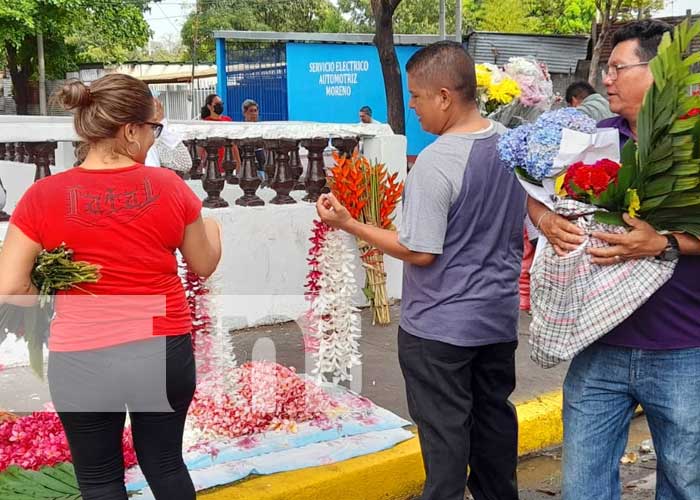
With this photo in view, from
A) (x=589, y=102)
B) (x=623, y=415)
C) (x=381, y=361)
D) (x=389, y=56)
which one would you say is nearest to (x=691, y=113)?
(x=623, y=415)

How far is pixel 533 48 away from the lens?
2184 cm

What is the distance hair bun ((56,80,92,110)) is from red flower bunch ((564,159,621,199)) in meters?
1.47

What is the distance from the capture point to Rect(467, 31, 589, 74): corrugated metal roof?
2086 centimetres

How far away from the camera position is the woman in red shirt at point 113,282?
2.55m

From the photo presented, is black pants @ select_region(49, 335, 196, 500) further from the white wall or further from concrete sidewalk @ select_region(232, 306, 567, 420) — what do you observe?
the white wall

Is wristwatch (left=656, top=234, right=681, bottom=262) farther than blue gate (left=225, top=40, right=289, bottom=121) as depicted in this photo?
No

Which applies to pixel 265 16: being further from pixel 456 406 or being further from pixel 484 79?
pixel 456 406

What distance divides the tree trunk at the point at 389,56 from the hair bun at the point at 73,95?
10179mm

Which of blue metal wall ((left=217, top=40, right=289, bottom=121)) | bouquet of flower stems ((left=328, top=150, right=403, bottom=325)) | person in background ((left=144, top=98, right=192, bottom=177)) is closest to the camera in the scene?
person in background ((left=144, top=98, right=192, bottom=177))

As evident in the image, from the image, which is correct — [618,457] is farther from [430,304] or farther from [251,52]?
[251,52]

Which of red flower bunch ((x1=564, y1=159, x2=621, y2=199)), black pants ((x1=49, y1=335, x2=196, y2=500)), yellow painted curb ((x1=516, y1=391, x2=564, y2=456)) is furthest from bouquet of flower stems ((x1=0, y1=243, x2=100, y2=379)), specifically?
yellow painted curb ((x1=516, y1=391, x2=564, y2=456))

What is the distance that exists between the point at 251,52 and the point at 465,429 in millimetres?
17314

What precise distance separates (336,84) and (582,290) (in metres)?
17.0

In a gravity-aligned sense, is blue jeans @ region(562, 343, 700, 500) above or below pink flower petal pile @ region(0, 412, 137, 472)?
above
